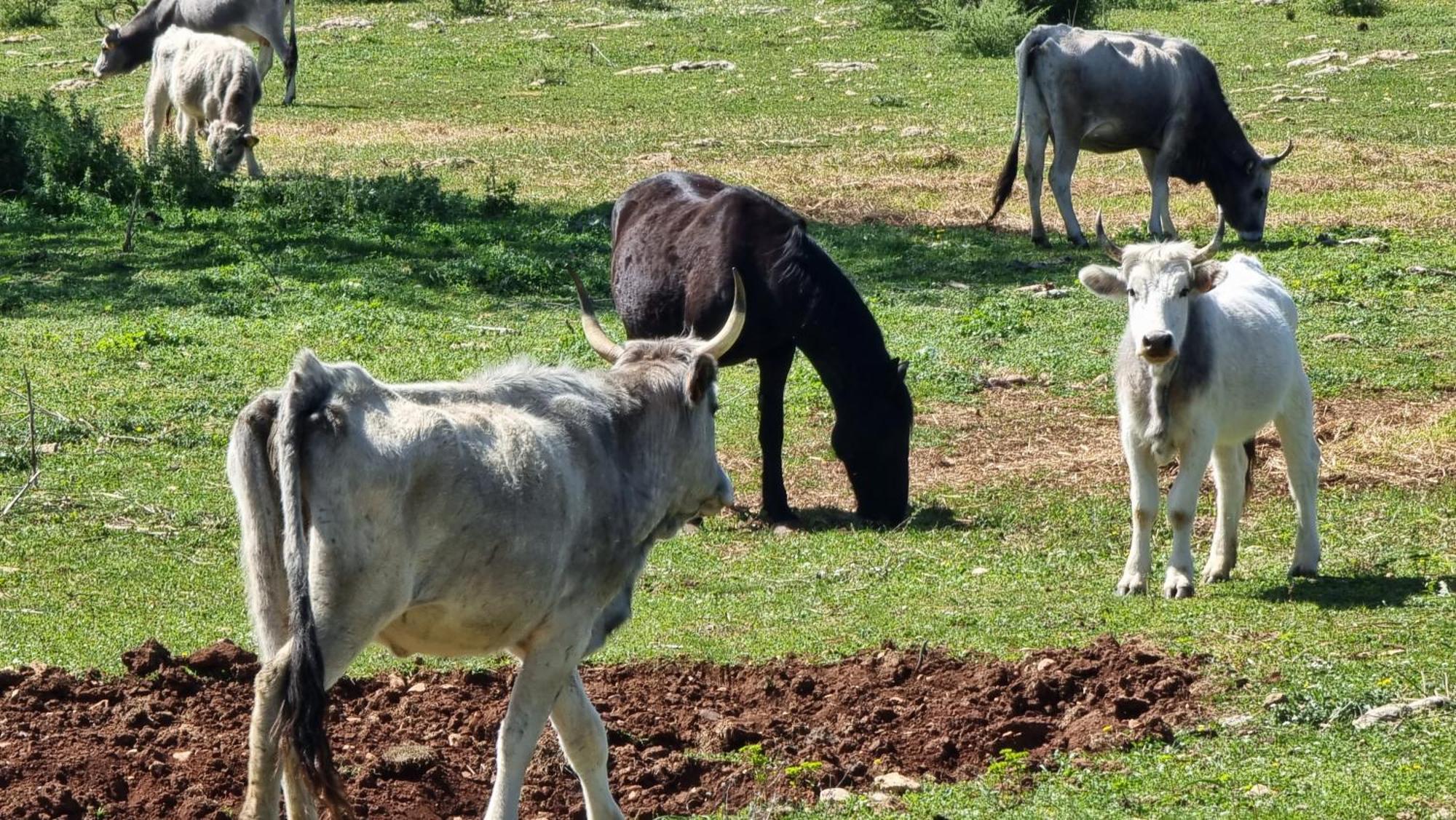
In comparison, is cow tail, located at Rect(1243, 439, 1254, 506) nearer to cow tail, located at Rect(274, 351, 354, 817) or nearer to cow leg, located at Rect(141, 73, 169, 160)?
cow tail, located at Rect(274, 351, 354, 817)

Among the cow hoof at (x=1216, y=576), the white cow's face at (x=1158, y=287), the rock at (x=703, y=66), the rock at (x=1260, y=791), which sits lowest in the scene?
the cow hoof at (x=1216, y=576)

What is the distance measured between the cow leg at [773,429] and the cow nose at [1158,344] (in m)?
3.34

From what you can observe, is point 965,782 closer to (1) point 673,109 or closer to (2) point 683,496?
(2) point 683,496

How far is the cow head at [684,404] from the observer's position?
7.09 meters

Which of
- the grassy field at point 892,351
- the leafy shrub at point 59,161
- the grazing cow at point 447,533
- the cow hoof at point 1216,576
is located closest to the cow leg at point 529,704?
the grazing cow at point 447,533

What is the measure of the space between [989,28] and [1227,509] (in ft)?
76.5

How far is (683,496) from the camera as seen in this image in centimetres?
728

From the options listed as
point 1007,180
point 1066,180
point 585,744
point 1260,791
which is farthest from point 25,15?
point 1260,791

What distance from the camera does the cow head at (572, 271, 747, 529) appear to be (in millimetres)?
7094

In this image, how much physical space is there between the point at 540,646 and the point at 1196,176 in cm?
1735

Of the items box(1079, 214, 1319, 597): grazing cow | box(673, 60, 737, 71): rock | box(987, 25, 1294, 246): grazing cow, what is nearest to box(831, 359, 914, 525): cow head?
box(1079, 214, 1319, 597): grazing cow

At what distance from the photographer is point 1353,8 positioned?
33438 millimetres

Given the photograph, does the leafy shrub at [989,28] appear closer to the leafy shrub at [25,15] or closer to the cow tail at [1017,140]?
the cow tail at [1017,140]

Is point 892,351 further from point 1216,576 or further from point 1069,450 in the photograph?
point 1216,576
